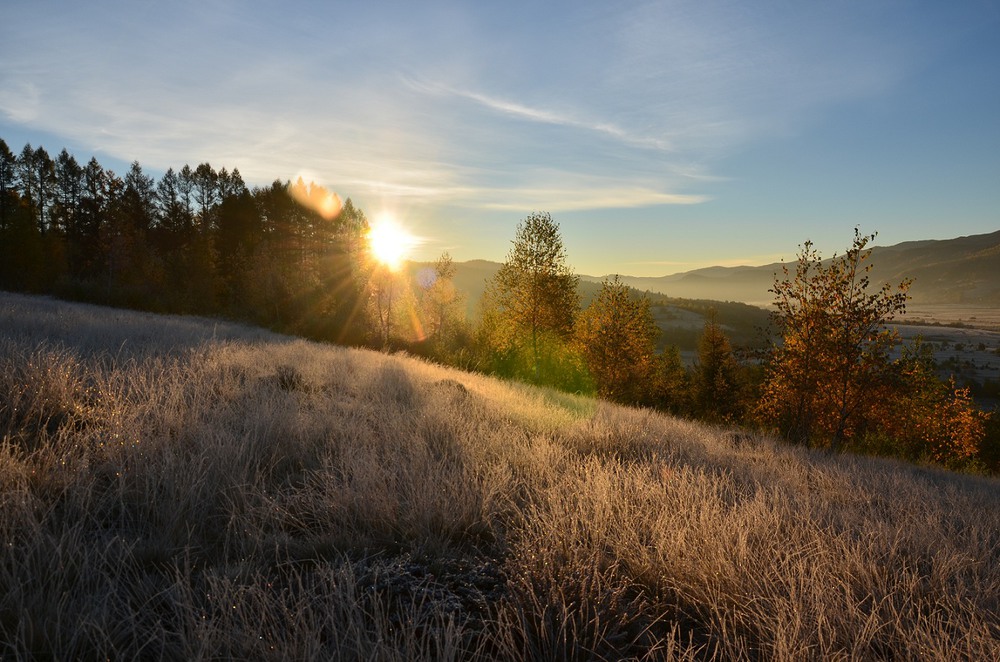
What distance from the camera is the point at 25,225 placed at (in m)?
38.5

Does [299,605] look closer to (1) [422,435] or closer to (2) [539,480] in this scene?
(2) [539,480]

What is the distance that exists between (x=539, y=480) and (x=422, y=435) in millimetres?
1619

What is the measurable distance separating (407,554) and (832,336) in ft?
77.6

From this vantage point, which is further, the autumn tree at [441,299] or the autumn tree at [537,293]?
the autumn tree at [441,299]

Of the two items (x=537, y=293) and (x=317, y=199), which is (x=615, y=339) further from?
(x=317, y=199)

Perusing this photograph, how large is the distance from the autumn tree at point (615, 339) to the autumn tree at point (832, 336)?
38.6ft

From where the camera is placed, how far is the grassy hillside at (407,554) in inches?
75.5

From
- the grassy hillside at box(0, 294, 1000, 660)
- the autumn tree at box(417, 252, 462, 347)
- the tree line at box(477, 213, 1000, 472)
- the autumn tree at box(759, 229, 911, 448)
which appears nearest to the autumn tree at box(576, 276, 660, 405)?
the tree line at box(477, 213, 1000, 472)

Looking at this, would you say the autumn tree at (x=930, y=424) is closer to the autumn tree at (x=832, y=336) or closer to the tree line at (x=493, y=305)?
the tree line at (x=493, y=305)

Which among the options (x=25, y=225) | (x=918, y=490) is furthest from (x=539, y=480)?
(x=25, y=225)

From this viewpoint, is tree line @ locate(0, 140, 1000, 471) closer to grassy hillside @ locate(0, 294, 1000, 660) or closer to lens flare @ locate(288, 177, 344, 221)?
lens flare @ locate(288, 177, 344, 221)

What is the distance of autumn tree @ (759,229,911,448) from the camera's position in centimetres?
1962

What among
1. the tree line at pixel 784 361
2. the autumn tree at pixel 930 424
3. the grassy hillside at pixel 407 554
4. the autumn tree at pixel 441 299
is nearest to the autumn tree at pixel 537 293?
the tree line at pixel 784 361

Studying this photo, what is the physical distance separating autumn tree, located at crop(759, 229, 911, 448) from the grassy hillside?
18494 millimetres
